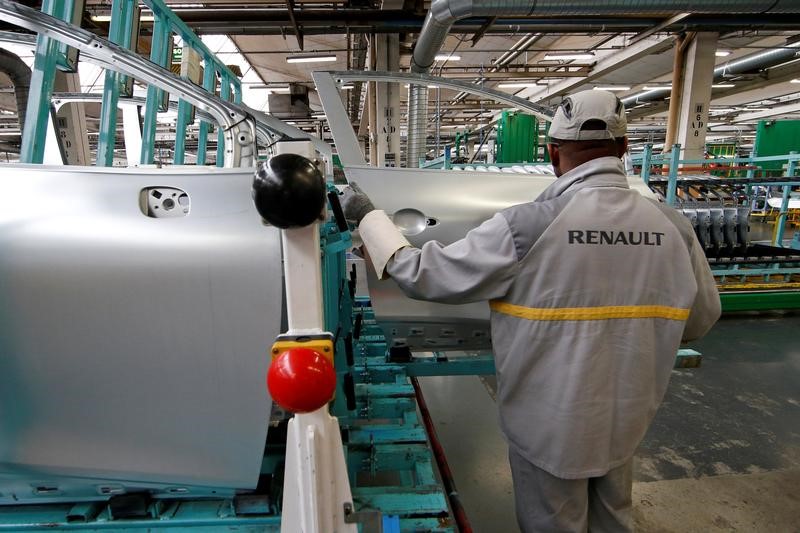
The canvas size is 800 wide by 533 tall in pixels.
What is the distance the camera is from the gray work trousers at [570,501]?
1261 mm

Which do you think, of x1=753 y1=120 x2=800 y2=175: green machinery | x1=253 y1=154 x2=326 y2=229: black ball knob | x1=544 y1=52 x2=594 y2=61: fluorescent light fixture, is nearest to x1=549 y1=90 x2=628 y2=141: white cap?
x1=253 y1=154 x2=326 y2=229: black ball knob

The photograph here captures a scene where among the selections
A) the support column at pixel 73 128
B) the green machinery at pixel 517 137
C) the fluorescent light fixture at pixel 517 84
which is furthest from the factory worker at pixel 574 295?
the fluorescent light fixture at pixel 517 84

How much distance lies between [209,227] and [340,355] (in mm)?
984

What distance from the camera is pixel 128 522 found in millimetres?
1296

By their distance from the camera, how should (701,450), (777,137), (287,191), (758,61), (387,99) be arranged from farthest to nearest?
1. (758,61)
2. (777,137)
3. (387,99)
4. (701,450)
5. (287,191)

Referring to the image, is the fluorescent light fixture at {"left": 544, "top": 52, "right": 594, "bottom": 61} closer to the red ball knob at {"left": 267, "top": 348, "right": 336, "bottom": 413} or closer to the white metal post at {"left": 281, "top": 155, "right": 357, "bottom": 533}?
the white metal post at {"left": 281, "top": 155, "right": 357, "bottom": 533}

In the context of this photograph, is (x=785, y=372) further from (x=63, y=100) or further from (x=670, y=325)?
(x=63, y=100)

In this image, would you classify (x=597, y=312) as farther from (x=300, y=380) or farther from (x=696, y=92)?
(x=696, y=92)

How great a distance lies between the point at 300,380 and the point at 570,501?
1009 millimetres

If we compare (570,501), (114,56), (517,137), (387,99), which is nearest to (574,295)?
(570,501)

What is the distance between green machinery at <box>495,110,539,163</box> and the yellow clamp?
235 inches

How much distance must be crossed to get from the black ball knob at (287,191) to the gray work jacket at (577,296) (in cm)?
51

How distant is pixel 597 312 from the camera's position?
1144 millimetres

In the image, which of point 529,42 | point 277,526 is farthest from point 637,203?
point 529,42
